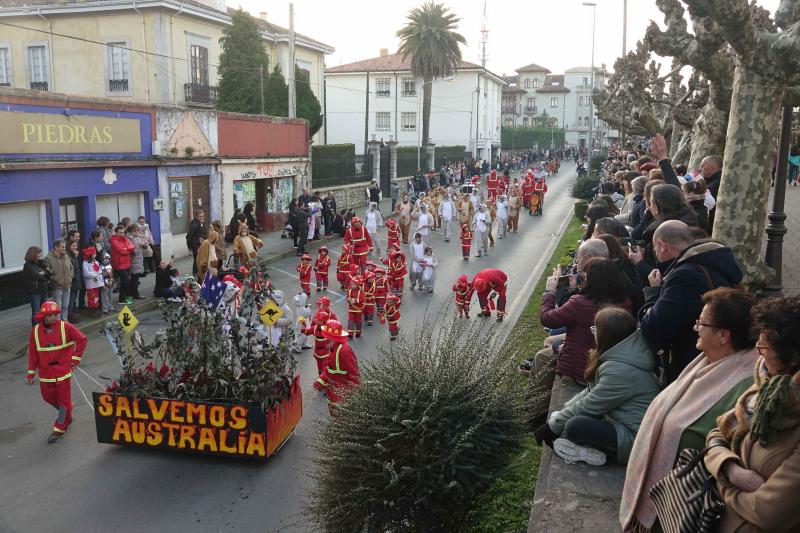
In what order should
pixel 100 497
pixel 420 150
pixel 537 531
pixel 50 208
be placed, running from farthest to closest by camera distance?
pixel 420 150 < pixel 50 208 < pixel 100 497 < pixel 537 531

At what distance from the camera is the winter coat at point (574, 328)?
19.8 ft

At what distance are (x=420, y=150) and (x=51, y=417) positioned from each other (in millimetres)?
40264

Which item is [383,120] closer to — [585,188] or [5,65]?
[585,188]

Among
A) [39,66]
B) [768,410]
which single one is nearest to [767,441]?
[768,410]

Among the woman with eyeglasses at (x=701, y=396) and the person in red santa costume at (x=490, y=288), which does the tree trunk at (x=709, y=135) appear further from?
the woman with eyeglasses at (x=701, y=396)

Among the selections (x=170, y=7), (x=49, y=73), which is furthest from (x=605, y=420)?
(x=49, y=73)

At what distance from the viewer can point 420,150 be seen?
4797 cm

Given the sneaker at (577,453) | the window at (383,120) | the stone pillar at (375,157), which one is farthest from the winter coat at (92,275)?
the window at (383,120)

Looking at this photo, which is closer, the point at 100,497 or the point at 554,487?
the point at 554,487

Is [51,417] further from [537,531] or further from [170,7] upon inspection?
→ [170,7]

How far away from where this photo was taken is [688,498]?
349 centimetres

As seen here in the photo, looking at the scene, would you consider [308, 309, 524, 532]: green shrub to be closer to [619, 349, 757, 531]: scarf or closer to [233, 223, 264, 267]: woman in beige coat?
[619, 349, 757, 531]: scarf

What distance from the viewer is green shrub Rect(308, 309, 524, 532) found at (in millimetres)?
4980

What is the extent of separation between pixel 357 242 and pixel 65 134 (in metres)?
7.16
